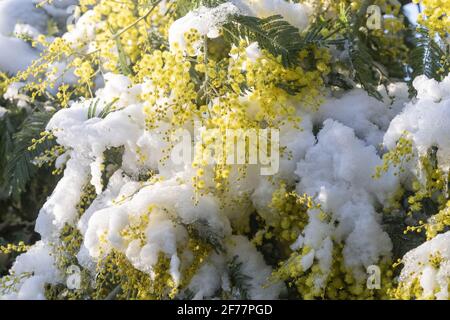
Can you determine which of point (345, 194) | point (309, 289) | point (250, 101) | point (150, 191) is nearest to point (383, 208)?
point (345, 194)

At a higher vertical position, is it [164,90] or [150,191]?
[164,90]

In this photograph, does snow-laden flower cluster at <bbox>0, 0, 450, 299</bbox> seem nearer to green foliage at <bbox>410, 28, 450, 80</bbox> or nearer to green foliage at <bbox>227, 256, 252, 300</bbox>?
green foliage at <bbox>227, 256, 252, 300</bbox>

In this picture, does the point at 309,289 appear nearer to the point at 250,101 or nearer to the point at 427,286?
the point at 427,286

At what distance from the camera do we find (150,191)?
1938 mm

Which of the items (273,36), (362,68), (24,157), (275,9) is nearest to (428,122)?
(362,68)

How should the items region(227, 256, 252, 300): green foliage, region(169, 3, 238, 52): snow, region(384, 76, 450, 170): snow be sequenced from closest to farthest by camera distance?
region(384, 76, 450, 170): snow < region(227, 256, 252, 300): green foliage < region(169, 3, 238, 52): snow

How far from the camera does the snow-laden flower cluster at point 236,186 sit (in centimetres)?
185

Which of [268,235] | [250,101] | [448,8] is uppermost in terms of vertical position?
[448,8]

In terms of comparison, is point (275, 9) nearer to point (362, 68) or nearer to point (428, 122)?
point (362, 68)

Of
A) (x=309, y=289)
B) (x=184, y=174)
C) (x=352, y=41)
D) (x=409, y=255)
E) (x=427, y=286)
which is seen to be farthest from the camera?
(x=352, y=41)

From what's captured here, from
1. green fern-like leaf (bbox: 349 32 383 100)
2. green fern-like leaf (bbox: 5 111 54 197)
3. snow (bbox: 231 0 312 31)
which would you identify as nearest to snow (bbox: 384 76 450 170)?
green fern-like leaf (bbox: 349 32 383 100)

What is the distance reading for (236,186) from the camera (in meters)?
2.02

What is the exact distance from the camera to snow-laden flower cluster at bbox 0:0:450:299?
6.08ft
